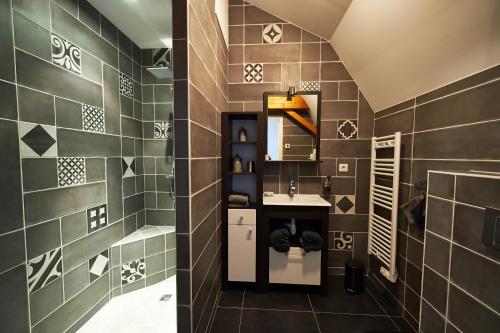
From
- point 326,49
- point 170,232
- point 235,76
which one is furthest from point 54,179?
point 326,49

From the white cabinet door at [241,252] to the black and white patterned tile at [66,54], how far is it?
168 cm

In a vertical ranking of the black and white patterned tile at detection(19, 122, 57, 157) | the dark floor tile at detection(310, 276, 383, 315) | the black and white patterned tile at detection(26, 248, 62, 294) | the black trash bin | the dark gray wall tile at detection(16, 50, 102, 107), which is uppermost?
the dark gray wall tile at detection(16, 50, 102, 107)

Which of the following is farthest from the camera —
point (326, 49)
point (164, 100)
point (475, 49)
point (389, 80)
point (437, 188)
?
point (164, 100)

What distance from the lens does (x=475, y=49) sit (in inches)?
39.9

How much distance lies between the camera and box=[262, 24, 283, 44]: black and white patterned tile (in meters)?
2.12

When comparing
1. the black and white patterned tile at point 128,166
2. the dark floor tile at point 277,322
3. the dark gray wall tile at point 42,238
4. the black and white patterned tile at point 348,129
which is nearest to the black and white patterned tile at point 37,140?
the dark gray wall tile at point 42,238

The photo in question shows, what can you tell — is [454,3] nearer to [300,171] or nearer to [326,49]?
[326,49]

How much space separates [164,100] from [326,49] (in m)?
1.77

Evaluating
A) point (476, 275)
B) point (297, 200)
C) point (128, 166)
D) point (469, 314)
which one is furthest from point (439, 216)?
point (128, 166)

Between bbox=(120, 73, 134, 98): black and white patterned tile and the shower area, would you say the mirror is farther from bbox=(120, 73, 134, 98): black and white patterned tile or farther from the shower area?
bbox=(120, 73, 134, 98): black and white patterned tile

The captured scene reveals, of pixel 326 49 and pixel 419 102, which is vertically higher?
pixel 326 49

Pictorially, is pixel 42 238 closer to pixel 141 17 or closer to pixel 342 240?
pixel 141 17

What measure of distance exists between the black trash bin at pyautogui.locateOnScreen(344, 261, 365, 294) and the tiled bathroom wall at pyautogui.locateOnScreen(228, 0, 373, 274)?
0.77 feet

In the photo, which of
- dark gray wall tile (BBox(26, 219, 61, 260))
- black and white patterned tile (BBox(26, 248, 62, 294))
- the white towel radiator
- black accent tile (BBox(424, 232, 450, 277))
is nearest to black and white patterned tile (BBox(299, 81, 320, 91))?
the white towel radiator
